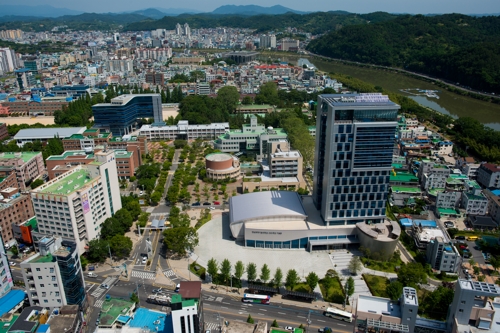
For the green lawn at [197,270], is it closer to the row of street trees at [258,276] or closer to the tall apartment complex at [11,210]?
the row of street trees at [258,276]

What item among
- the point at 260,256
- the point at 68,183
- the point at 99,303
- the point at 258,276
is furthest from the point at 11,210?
the point at 258,276

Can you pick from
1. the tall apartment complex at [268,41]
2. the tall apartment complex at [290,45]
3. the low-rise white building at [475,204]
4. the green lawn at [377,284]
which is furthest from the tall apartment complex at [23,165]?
the tall apartment complex at [268,41]

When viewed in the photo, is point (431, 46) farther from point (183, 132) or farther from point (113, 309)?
point (113, 309)

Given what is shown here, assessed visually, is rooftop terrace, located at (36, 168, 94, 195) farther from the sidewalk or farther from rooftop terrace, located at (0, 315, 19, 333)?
the sidewalk

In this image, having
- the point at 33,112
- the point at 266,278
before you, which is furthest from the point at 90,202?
the point at 33,112

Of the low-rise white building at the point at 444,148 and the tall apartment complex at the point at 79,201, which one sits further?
the low-rise white building at the point at 444,148

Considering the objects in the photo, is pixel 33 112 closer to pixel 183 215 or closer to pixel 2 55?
pixel 183 215
